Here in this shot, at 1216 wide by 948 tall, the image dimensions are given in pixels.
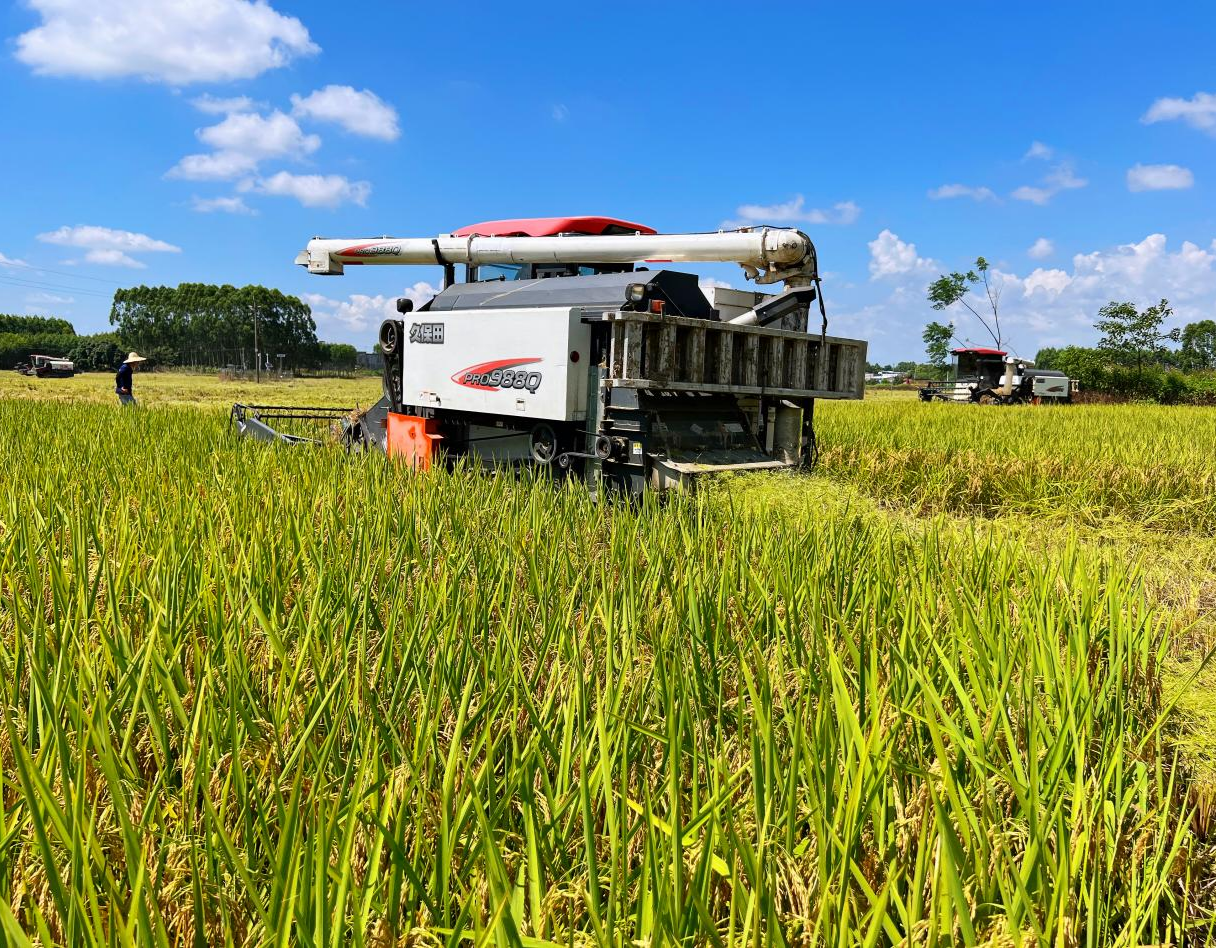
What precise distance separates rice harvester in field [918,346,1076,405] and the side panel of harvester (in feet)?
75.8

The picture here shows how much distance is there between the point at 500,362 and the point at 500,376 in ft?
0.34

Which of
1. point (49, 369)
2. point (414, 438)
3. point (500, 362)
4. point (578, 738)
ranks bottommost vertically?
point (578, 738)

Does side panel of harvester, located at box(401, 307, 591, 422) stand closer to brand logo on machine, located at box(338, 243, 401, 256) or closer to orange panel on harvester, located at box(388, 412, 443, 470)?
orange panel on harvester, located at box(388, 412, 443, 470)

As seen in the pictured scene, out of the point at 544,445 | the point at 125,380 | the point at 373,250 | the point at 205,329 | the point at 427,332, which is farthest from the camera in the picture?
the point at 205,329

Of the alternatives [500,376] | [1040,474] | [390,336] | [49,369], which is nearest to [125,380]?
[390,336]

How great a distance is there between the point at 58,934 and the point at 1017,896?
149 centimetres

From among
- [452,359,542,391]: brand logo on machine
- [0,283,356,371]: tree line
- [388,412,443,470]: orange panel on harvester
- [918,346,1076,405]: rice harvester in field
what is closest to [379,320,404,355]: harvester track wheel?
[388,412,443,470]: orange panel on harvester

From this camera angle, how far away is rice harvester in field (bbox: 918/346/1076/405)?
26.0m

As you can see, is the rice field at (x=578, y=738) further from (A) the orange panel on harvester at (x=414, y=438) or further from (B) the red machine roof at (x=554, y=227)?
(B) the red machine roof at (x=554, y=227)

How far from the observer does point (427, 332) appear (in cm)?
669

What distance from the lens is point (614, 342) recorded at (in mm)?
5293

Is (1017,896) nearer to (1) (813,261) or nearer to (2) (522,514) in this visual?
(2) (522,514)

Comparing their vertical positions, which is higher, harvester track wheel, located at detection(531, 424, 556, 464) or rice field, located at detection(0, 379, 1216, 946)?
harvester track wheel, located at detection(531, 424, 556, 464)

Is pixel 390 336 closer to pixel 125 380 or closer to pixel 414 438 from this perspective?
pixel 414 438
